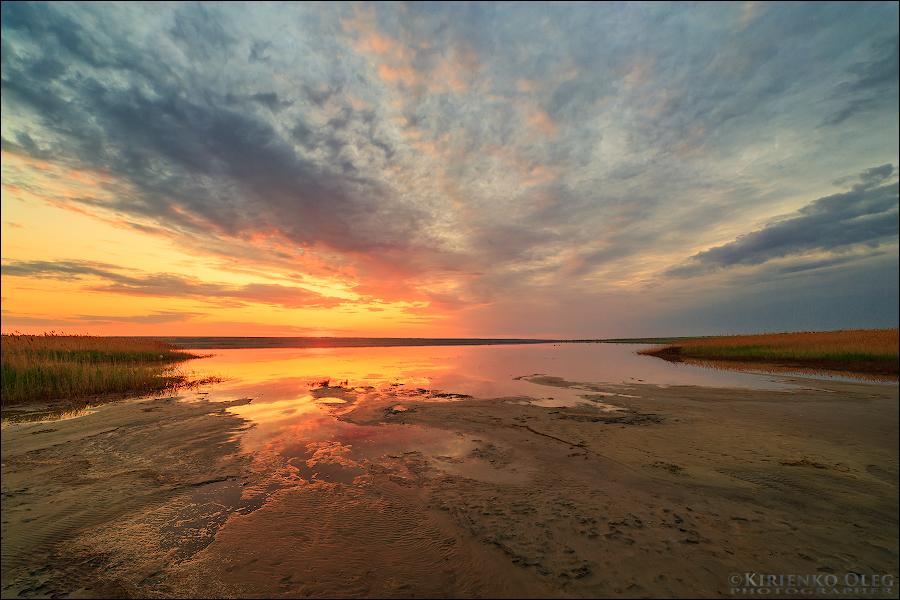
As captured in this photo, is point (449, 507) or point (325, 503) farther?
point (325, 503)

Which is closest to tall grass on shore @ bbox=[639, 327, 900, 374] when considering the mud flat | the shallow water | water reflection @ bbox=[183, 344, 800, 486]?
the mud flat

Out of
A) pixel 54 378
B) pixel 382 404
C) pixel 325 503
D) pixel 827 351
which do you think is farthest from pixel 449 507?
pixel 827 351

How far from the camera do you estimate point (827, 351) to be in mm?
20016

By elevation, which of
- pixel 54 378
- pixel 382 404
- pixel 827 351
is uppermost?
pixel 827 351

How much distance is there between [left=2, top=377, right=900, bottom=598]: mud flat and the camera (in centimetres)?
390

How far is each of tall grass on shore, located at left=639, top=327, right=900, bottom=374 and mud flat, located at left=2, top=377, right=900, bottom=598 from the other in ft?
8.51

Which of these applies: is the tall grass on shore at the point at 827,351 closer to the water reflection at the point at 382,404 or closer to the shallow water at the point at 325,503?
the water reflection at the point at 382,404

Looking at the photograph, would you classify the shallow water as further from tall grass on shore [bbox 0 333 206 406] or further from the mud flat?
tall grass on shore [bbox 0 333 206 406]

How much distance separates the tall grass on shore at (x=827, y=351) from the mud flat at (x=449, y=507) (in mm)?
2593

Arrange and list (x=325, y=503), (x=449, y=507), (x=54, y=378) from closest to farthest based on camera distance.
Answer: (x=449, y=507) → (x=325, y=503) → (x=54, y=378)

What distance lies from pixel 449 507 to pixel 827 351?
27.7 meters

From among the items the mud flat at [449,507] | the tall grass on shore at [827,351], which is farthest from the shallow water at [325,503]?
the tall grass on shore at [827,351]

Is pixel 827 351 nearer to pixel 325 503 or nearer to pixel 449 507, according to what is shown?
pixel 449 507

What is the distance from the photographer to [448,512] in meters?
5.39
